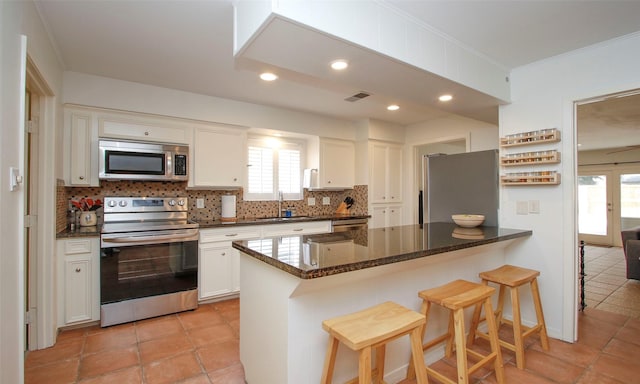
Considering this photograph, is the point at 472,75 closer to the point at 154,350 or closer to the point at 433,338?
the point at 433,338

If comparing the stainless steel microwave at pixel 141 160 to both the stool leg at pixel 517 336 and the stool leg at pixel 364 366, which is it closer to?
the stool leg at pixel 364 366

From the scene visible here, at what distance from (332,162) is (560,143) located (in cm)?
270

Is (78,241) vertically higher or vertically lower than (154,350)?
higher

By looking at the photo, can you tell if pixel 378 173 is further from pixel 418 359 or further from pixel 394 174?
pixel 418 359

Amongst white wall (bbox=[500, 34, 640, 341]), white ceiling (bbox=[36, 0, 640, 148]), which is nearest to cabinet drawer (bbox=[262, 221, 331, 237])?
white ceiling (bbox=[36, 0, 640, 148])

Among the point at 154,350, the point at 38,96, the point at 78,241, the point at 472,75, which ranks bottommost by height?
the point at 154,350

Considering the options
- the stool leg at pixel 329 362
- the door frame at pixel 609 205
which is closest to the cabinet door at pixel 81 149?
the stool leg at pixel 329 362

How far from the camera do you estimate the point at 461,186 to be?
3.22m

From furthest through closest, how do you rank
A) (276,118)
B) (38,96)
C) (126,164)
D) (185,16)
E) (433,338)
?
(276,118), (126,164), (38,96), (433,338), (185,16)

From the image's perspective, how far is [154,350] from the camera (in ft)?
7.89

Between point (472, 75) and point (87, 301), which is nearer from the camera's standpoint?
point (472, 75)

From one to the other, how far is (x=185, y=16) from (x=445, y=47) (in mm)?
1762

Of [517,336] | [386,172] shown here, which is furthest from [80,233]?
[386,172]

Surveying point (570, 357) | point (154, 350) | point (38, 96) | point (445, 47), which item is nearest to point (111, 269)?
point (154, 350)
